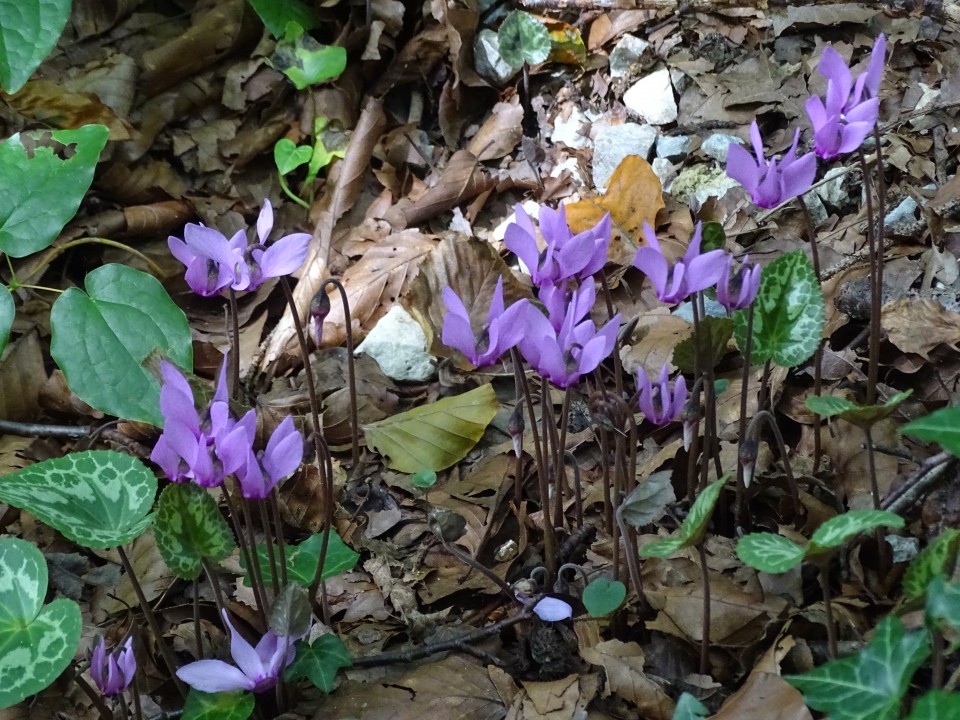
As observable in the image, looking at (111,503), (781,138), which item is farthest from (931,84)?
(111,503)

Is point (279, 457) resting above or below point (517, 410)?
above

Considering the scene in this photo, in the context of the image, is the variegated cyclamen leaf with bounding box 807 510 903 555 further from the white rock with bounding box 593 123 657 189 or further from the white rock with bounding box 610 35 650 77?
the white rock with bounding box 610 35 650 77

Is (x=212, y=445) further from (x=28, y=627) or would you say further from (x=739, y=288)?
(x=739, y=288)

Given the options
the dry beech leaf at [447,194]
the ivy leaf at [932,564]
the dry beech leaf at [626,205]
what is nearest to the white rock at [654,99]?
the dry beech leaf at [626,205]

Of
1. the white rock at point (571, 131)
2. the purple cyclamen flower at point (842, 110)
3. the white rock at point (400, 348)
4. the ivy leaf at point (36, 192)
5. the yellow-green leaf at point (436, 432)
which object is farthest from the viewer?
the white rock at point (571, 131)

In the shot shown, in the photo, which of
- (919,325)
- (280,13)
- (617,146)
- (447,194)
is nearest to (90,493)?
(919,325)

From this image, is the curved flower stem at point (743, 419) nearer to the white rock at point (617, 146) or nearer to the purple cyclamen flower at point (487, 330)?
the purple cyclamen flower at point (487, 330)

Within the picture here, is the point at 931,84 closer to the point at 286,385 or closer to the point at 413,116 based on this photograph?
the point at 413,116
